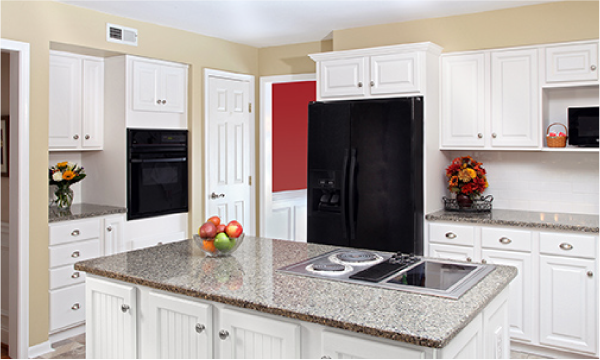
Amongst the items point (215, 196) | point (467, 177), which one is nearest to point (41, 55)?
point (215, 196)

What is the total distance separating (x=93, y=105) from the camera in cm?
438

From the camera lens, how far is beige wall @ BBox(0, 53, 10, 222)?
4023mm

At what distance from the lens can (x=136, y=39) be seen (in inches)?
171

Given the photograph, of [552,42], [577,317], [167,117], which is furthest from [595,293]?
[167,117]

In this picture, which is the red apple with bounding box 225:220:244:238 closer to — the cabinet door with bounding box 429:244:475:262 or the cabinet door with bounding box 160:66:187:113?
the cabinet door with bounding box 429:244:475:262

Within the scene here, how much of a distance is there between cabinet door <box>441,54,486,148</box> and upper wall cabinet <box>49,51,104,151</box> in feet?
9.04

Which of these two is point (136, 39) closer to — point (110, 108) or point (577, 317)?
point (110, 108)

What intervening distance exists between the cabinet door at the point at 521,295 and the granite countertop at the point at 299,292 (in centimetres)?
139

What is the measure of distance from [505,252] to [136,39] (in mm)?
3220

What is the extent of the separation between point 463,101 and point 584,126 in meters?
0.85

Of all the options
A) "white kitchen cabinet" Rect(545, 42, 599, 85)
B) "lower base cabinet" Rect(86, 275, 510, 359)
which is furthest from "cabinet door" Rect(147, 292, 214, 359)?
"white kitchen cabinet" Rect(545, 42, 599, 85)

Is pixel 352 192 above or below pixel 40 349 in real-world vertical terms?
above

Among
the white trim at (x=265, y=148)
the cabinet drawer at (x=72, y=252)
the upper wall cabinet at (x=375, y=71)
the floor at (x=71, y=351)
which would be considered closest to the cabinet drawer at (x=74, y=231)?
the cabinet drawer at (x=72, y=252)

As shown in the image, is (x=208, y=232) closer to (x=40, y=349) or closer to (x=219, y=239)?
(x=219, y=239)
